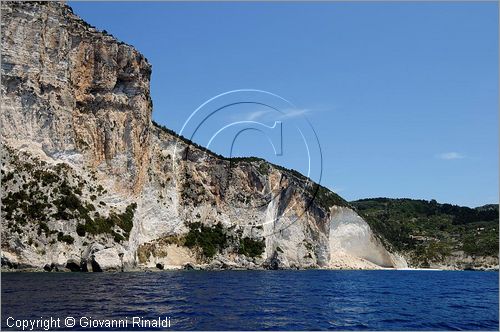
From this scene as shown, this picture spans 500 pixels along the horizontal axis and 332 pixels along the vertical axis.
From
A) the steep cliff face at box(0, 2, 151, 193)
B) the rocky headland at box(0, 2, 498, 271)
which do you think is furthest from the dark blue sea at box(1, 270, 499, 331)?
the steep cliff face at box(0, 2, 151, 193)

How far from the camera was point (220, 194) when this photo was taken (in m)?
86.1

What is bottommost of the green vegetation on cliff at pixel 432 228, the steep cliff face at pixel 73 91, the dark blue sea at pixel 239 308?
the dark blue sea at pixel 239 308

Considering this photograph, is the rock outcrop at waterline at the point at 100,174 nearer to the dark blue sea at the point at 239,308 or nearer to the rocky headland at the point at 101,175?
the rocky headland at the point at 101,175

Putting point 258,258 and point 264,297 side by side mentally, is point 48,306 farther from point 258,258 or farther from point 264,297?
point 258,258

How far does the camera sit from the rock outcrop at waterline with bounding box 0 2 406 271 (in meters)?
52.3

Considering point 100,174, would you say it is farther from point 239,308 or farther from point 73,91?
point 239,308

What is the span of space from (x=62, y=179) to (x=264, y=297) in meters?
35.2

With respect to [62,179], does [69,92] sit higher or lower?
higher

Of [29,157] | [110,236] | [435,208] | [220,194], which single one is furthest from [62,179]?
[435,208]

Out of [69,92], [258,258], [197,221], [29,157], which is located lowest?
[258,258]

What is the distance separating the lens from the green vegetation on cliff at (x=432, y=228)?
5197 inches

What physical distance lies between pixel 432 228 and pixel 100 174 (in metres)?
125

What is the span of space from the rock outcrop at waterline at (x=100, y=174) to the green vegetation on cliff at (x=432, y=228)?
176 feet

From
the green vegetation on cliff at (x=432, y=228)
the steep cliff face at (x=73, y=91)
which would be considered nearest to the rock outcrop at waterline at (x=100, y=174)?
the steep cliff face at (x=73, y=91)
